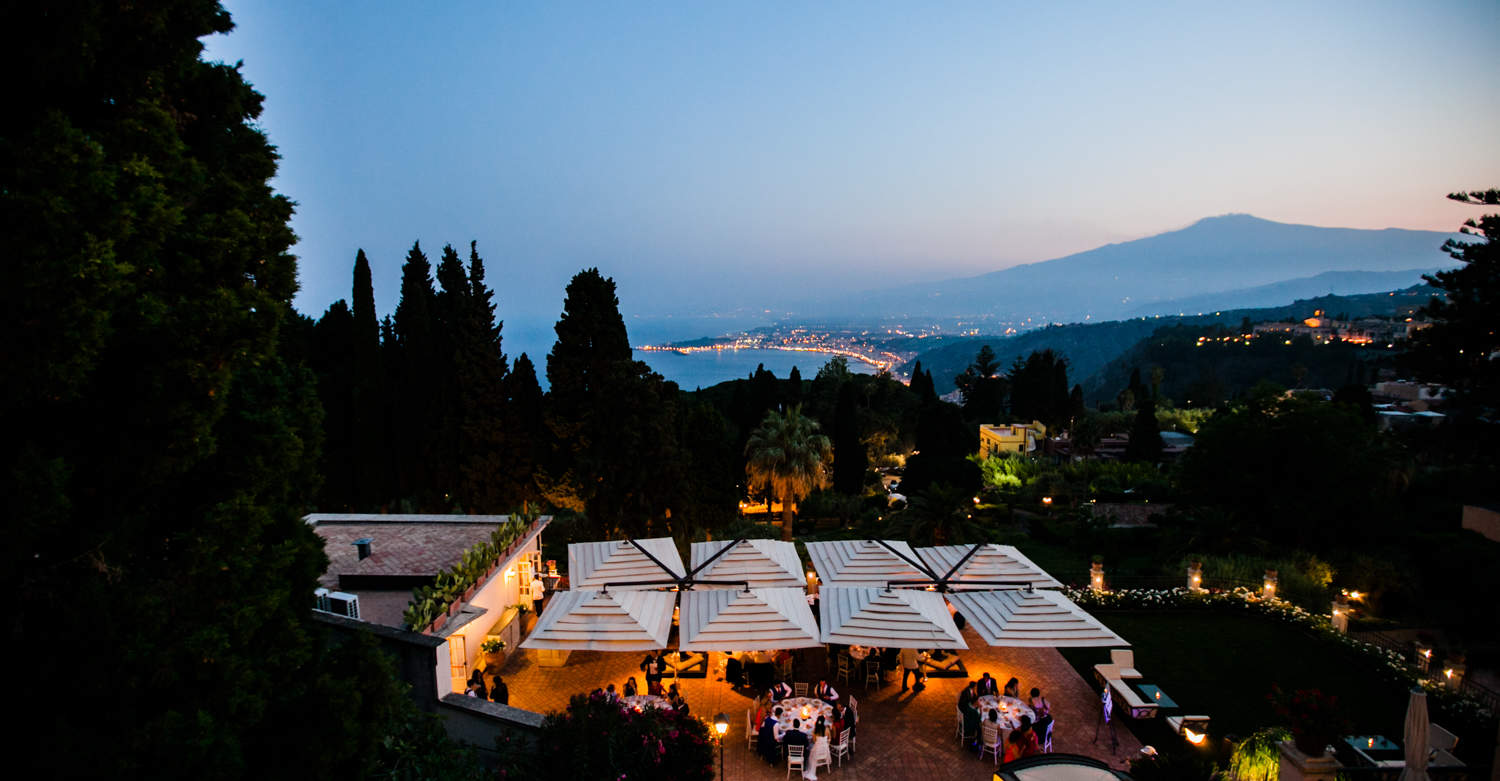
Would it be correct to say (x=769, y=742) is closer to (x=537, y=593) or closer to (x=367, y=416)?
(x=537, y=593)

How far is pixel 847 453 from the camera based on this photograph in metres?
33.5

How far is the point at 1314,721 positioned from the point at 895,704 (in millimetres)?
5525

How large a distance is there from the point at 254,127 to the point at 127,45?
1.17 meters

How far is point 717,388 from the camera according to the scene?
68625mm

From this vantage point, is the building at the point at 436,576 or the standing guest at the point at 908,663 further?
the standing guest at the point at 908,663

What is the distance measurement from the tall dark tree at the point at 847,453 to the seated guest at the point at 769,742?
23919 mm

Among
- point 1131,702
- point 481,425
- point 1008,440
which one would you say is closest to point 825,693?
point 1131,702

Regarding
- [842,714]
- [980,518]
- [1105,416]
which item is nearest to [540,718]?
[842,714]

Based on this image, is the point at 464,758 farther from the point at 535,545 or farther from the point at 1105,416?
the point at 1105,416

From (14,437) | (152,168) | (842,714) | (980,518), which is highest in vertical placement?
(152,168)

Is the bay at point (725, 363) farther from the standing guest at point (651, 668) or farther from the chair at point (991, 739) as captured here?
the chair at point (991, 739)

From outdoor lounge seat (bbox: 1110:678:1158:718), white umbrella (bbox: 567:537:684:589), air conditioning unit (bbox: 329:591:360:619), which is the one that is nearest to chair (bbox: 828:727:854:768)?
white umbrella (bbox: 567:537:684:589)

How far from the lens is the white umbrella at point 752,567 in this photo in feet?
40.1

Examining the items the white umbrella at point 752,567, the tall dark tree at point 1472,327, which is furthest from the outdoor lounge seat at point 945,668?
the tall dark tree at point 1472,327
